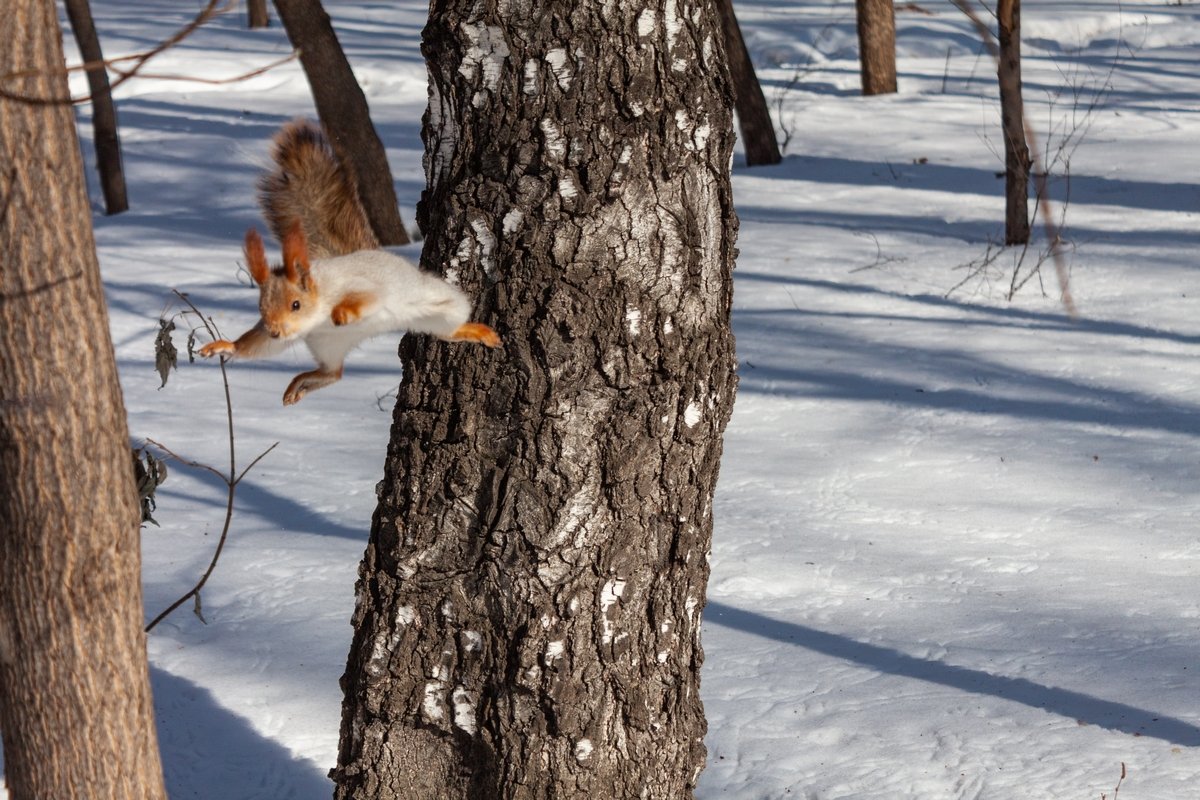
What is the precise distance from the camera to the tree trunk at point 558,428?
1.97 metres

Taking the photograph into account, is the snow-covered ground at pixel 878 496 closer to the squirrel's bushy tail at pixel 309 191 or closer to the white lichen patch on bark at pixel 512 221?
the squirrel's bushy tail at pixel 309 191

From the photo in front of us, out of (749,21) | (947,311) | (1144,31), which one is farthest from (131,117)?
(1144,31)

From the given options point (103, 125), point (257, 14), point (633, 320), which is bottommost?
point (633, 320)

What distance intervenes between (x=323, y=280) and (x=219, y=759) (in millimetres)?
2298

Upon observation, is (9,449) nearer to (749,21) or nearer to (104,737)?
(104,737)

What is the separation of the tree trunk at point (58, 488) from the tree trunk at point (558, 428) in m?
0.57

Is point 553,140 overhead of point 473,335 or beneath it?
overhead

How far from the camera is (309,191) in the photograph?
1.45 m

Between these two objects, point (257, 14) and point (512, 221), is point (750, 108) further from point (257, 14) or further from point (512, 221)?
point (257, 14)

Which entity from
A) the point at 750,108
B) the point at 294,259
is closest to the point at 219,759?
the point at 294,259

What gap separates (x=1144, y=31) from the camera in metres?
15.0

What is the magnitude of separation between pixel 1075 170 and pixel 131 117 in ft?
29.6

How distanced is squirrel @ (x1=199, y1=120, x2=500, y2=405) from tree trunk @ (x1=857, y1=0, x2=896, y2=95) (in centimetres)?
1066

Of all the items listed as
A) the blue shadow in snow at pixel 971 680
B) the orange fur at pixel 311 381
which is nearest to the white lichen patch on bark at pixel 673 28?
the orange fur at pixel 311 381
